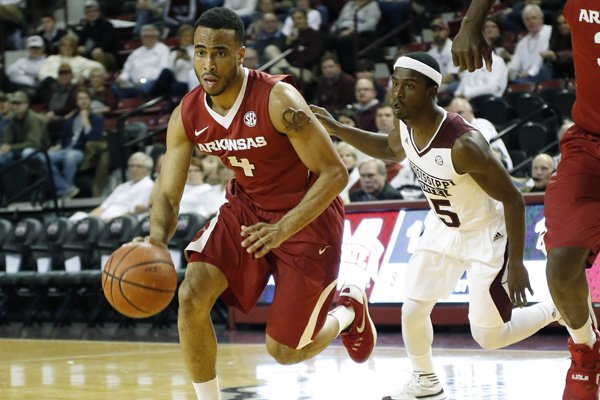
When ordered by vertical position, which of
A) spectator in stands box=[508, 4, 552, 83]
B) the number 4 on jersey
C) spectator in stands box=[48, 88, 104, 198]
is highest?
the number 4 on jersey

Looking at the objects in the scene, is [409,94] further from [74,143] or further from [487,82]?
[74,143]

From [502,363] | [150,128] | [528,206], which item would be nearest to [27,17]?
[150,128]

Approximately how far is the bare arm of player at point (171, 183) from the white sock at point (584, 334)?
1.78m

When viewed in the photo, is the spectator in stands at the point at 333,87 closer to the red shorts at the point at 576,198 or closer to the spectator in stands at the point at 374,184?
the spectator in stands at the point at 374,184

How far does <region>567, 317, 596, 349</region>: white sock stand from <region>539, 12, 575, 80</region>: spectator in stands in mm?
7345

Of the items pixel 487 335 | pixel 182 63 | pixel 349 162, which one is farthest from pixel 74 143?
pixel 487 335

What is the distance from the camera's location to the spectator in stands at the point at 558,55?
1170 centimetres

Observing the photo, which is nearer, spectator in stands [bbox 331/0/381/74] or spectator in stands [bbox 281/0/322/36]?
spectator in stands [bbox 331/0/381/74]

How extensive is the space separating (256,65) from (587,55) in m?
9.62

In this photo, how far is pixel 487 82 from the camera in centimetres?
1184

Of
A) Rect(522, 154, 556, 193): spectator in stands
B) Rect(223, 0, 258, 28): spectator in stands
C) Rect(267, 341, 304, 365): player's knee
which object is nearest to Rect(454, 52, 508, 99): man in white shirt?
Rect(522, 154, 556, 193): spectator in stands

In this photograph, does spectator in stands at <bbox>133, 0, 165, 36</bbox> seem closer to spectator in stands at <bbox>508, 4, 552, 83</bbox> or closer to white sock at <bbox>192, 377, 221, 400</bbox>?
spectator in stands at <bbox>508, 4, 552, 83</bbox>

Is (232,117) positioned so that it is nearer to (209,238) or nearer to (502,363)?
(209,238)

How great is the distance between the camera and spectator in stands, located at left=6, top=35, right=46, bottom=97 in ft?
54.0
